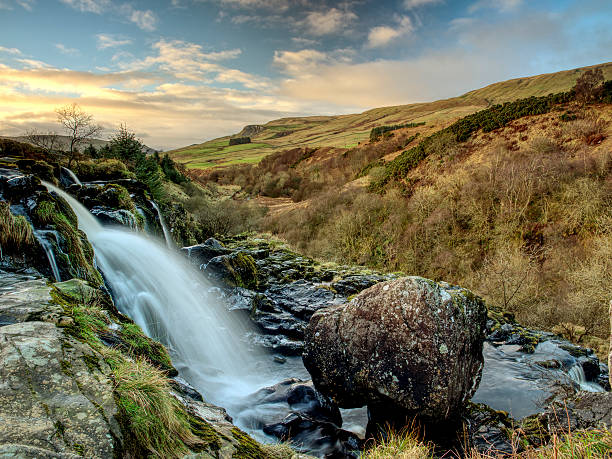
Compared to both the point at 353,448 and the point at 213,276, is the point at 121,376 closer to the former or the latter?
the point at 353,448

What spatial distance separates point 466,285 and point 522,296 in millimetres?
4354

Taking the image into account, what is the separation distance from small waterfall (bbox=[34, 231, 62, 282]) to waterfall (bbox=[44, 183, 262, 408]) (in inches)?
86.6

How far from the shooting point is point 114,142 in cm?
3594

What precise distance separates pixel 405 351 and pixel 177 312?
8824mm

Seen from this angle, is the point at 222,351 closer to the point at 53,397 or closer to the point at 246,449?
the point at 246,449

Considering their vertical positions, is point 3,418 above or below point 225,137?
below

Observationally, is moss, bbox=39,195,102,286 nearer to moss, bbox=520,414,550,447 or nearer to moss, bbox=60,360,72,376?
moss, bbox=60,360,72,376

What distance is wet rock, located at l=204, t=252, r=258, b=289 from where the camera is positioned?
15664 millimetres

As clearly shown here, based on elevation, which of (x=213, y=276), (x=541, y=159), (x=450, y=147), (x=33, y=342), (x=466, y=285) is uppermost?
(x=450, y=147)

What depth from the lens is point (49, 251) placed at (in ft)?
28.1

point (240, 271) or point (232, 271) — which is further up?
point (232, 271)

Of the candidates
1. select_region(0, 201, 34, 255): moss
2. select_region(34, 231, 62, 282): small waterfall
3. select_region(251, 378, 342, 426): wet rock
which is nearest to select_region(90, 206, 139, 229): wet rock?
select_region(34, 231, 62, 282): small waterfall

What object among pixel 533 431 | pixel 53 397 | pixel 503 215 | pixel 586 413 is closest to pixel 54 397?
pixel 53 397

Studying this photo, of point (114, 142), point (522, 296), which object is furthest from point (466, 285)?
point (114, 142)
